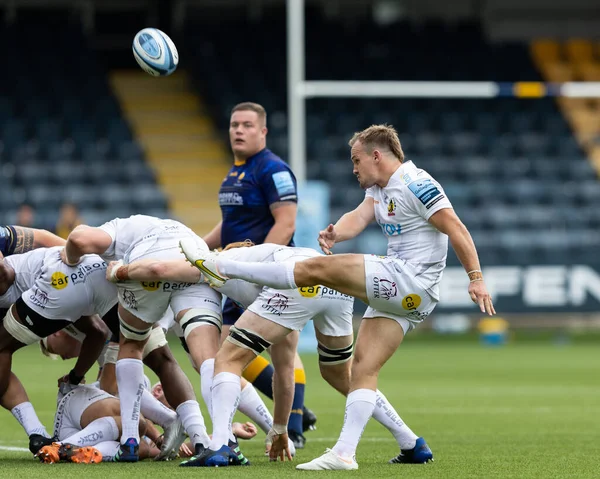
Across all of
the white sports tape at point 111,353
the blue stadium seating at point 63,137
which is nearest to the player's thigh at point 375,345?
the white sports tape at point 111,353

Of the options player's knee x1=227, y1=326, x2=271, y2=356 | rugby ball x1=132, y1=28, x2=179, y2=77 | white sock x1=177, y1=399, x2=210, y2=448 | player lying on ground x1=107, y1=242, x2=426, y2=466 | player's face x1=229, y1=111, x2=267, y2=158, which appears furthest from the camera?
player's face x1=229, y1=111, x2=267, y2=158

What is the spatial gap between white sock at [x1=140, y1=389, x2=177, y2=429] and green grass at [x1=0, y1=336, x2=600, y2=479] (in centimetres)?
53

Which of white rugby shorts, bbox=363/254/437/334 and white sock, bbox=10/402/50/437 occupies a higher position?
white rugby shorts, bbox=363/254/437/334

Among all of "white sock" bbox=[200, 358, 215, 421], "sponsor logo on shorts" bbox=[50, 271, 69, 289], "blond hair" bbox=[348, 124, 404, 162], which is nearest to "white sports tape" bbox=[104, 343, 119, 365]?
"sponsor logo on shorts" bbox=[50, 271, 69, 289]

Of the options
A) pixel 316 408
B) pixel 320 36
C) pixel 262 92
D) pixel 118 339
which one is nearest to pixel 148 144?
pixel 262 92

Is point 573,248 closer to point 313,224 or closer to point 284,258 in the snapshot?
point 313,224

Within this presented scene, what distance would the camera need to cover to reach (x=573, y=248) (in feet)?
65.8

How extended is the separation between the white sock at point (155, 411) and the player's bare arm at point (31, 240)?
3.66 ft

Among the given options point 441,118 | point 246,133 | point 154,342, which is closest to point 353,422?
point 154,342

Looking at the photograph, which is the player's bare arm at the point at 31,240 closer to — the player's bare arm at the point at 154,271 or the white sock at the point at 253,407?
the player's bare arm at the point at 154,271

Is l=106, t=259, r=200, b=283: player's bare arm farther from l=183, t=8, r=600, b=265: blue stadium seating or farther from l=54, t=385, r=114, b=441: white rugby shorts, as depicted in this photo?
l=183, t=8, r=600, b=265: blue stadium seating

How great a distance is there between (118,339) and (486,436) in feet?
8.16

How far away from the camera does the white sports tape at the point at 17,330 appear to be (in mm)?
6555

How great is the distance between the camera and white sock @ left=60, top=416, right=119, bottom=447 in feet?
21.3
